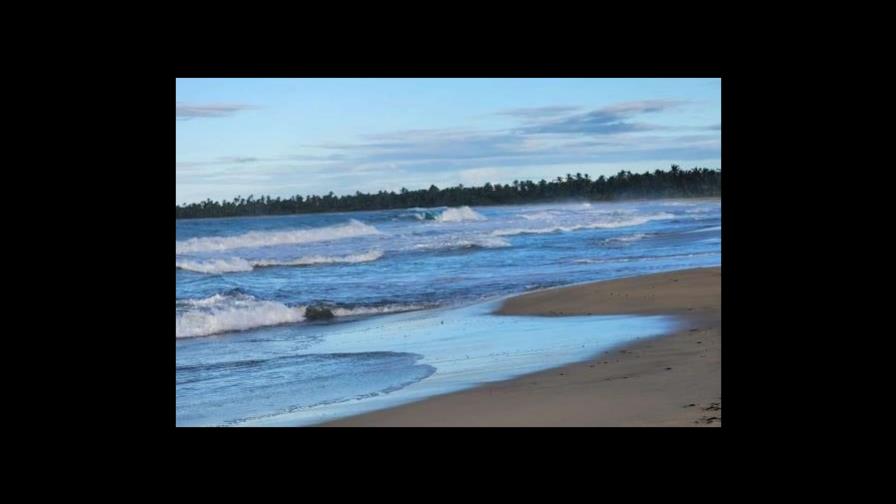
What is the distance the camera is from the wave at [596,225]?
16.8 metres

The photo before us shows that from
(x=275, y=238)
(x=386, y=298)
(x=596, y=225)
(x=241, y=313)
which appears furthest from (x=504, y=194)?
(x=241, y=313)

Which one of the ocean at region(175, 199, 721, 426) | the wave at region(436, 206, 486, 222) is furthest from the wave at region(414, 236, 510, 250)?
the wave at region(436, 206, 486, 222)

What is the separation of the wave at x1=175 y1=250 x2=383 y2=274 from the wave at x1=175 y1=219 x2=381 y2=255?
5.45ft

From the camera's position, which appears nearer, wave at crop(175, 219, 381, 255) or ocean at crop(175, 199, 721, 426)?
ocean at crop(175, 199, 721, 426)

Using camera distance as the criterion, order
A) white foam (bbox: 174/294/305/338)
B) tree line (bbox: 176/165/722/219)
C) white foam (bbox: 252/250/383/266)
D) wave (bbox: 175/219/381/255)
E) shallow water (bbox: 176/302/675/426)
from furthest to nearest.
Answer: tree line (bbox: 176/165/722/219) < wave (bbox: 175/219/381/255) < white foam (bbox: 252/250/383/266) < white foam (bbox: 174/294/305/338) < shallow water (bbox: 176/302/675/426)

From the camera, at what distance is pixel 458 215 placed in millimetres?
19703

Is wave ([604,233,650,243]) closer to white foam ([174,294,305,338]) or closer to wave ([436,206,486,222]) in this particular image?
wave ([436,206,486,222])

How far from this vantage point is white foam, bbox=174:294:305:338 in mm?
8539

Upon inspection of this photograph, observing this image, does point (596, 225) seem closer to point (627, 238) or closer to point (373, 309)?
point (627, 238)

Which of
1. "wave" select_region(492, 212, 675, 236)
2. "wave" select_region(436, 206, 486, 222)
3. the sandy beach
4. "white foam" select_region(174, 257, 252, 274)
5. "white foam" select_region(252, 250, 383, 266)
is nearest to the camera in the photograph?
the sandy beach

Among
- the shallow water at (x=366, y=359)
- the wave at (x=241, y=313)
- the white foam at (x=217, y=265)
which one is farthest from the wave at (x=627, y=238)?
the shallow water at (x=366, y=359)
